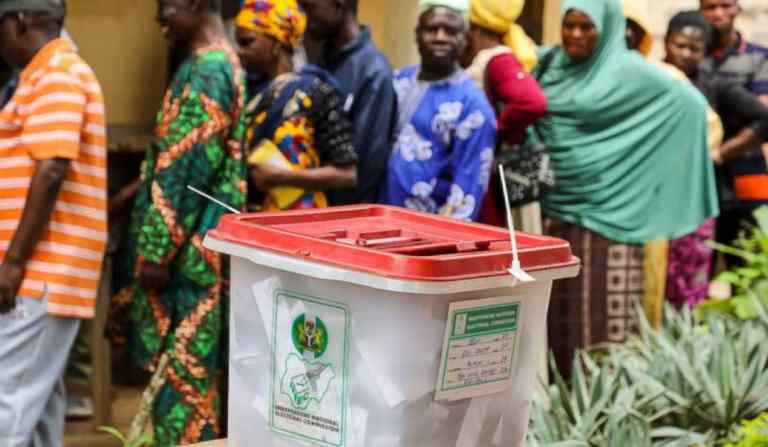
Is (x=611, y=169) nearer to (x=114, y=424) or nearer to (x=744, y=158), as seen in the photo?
(x=744, y=158)

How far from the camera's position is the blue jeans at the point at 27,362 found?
379 cm

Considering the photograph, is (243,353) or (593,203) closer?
(243,353)

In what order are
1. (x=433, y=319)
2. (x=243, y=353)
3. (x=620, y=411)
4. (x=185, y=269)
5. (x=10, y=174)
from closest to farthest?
(x=433, y=319), (x=243, y=353), (x=620, y=411), (x=10, y=174), (x=185, y=269)

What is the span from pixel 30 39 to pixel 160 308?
94 centimetres

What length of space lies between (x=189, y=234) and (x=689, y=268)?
246 cm

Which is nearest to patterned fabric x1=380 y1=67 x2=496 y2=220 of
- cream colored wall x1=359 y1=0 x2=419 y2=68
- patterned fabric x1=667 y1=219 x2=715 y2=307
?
cream colored wall x1=359 y1=0 x2=419 y2=68

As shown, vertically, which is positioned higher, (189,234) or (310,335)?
(310,335)

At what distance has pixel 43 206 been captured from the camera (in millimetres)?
3701

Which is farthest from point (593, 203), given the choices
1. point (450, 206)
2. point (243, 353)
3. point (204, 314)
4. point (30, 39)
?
point (243, 353)

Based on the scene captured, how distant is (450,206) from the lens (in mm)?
4516

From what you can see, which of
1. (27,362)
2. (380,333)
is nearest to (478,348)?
(380,333)

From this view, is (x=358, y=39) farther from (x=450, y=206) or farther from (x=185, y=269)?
(x=185, y=269)

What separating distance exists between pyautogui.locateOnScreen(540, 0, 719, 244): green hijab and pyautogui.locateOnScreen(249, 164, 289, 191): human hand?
4.92 ft

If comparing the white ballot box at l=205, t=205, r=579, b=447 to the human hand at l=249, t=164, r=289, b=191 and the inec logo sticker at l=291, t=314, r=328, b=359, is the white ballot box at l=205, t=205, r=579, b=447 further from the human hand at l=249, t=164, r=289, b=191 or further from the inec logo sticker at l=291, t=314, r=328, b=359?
the human hand at l=249, t=164, r=289, b=191
